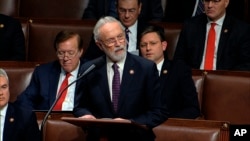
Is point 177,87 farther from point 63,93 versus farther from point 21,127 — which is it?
point 21,127

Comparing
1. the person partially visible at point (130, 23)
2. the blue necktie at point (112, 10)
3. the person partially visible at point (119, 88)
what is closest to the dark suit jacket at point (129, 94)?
the person partially visible at point (119, 88)

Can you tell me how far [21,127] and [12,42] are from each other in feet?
3.45

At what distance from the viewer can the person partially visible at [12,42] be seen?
358 centimetres

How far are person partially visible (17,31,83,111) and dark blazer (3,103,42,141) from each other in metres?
0.45

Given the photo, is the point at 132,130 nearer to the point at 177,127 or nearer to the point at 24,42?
the point at 177,127

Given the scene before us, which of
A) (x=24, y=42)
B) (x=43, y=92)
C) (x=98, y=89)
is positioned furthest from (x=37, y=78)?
(x=98, y=89)

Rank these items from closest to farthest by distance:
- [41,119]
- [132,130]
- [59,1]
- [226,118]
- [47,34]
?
[132,130], [41,119], [226,118], [47,34], [59,1]

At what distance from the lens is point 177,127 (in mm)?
2619

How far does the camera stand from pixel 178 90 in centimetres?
301

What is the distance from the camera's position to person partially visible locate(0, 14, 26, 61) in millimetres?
3578

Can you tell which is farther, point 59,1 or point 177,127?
point 59,1

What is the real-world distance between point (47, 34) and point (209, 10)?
0.81m

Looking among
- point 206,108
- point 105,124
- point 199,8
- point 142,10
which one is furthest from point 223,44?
point 105,124

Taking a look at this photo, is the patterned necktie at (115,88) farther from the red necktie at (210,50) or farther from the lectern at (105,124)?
the red necktie at (210,50)
